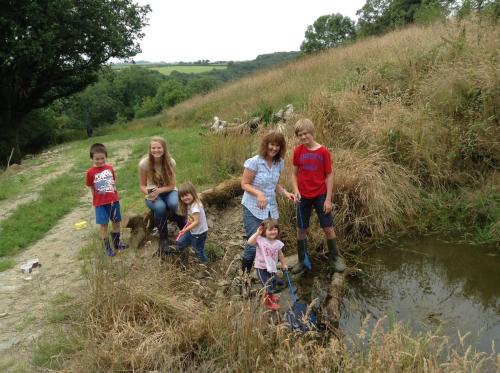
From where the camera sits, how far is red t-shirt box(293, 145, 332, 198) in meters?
3.84

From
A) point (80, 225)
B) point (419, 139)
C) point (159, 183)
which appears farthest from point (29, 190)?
point (419, 139)

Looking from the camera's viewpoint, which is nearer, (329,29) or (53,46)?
(53,46)

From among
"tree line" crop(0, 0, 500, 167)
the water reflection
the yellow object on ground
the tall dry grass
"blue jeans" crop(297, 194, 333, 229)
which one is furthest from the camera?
"tree line" crop(0, 0, 500, 167)

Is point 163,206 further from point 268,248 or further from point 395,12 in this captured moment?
point 395,12

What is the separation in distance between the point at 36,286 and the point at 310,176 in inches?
117

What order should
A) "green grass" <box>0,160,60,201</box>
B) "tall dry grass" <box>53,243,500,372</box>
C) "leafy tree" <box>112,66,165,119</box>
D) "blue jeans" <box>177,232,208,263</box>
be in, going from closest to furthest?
"tall dry grass" <box>53,243,500,372</box>
"blue jeans" <box>177,232,208,263</box>
"green grass" <box>0,160,60,201</box>
"leafy tree" <box>112,66,165,119</box>

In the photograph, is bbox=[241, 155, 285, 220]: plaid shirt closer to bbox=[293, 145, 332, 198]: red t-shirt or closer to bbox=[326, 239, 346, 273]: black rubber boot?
bbox=[293, 145, 332, 198]: red t-shirt

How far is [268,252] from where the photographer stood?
346 centimetres

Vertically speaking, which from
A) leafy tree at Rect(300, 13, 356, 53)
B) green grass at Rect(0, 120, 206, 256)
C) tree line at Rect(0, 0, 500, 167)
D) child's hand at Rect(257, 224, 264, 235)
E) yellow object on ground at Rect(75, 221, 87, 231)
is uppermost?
leafy tree at Rect(300, 13, 356, 53)

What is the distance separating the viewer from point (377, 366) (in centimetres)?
235

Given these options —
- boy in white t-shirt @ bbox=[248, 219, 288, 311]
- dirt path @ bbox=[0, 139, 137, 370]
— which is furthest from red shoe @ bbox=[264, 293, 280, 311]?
dirt path @ bbox=[0, 139, 137, 370]

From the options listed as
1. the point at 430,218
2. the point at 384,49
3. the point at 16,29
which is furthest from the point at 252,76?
the point at 430,218

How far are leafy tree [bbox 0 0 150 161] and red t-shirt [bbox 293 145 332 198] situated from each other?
12.7 meters

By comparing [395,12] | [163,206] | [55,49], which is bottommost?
[163,206]
